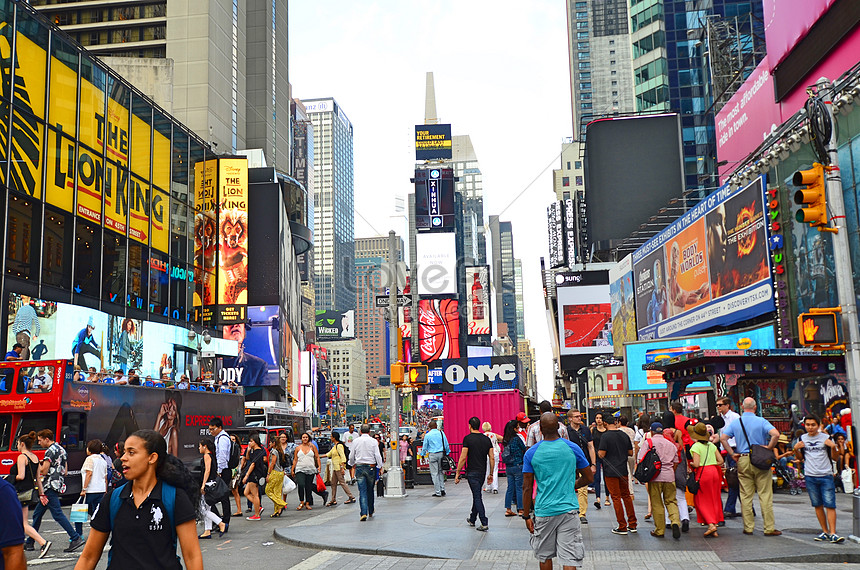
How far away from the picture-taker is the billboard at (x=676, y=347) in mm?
32062

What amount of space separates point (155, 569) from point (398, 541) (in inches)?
320

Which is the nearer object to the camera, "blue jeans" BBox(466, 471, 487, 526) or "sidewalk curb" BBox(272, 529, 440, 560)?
"sidewalk curb" BBox(272, 529, 440, 560)

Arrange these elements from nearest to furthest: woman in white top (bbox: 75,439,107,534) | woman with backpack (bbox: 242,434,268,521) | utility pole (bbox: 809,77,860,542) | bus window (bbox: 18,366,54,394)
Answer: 1. utility pole (bbox: 809,77,860,542)
2. woman in white top (bbox: 75,439,107,534)
3. woman with backpack (bbox: 242,434,268,521)
4. bus window (bbox: 18,366,54,394)

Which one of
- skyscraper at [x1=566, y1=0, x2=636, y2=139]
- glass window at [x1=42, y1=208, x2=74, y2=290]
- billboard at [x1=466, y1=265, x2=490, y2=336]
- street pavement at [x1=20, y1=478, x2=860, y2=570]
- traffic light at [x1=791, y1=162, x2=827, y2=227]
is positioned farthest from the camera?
skyscraper at [x1=566, y1=0, x2=636, y2=139]

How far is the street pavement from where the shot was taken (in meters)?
10.1

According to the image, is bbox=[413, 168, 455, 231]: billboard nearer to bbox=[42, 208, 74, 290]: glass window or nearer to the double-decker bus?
bbox=[42, 208, 74, 290]: glass window

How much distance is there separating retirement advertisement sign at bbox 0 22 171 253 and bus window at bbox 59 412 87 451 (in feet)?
51.4

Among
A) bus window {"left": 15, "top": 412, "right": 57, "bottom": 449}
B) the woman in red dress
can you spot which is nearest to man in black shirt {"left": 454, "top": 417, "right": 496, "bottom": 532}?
the woman in red dress

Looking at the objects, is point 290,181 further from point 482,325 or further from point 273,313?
point 482,325

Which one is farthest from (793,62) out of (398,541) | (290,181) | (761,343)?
(290,181)

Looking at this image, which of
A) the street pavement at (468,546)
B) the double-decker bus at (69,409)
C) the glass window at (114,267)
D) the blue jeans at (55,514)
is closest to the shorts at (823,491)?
the street pavement at (468,546)

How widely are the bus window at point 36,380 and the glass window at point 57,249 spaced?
16615 millimetres

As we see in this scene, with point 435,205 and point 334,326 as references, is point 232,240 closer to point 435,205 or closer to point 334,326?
point 435,205

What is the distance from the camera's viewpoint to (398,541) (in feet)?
40.0
